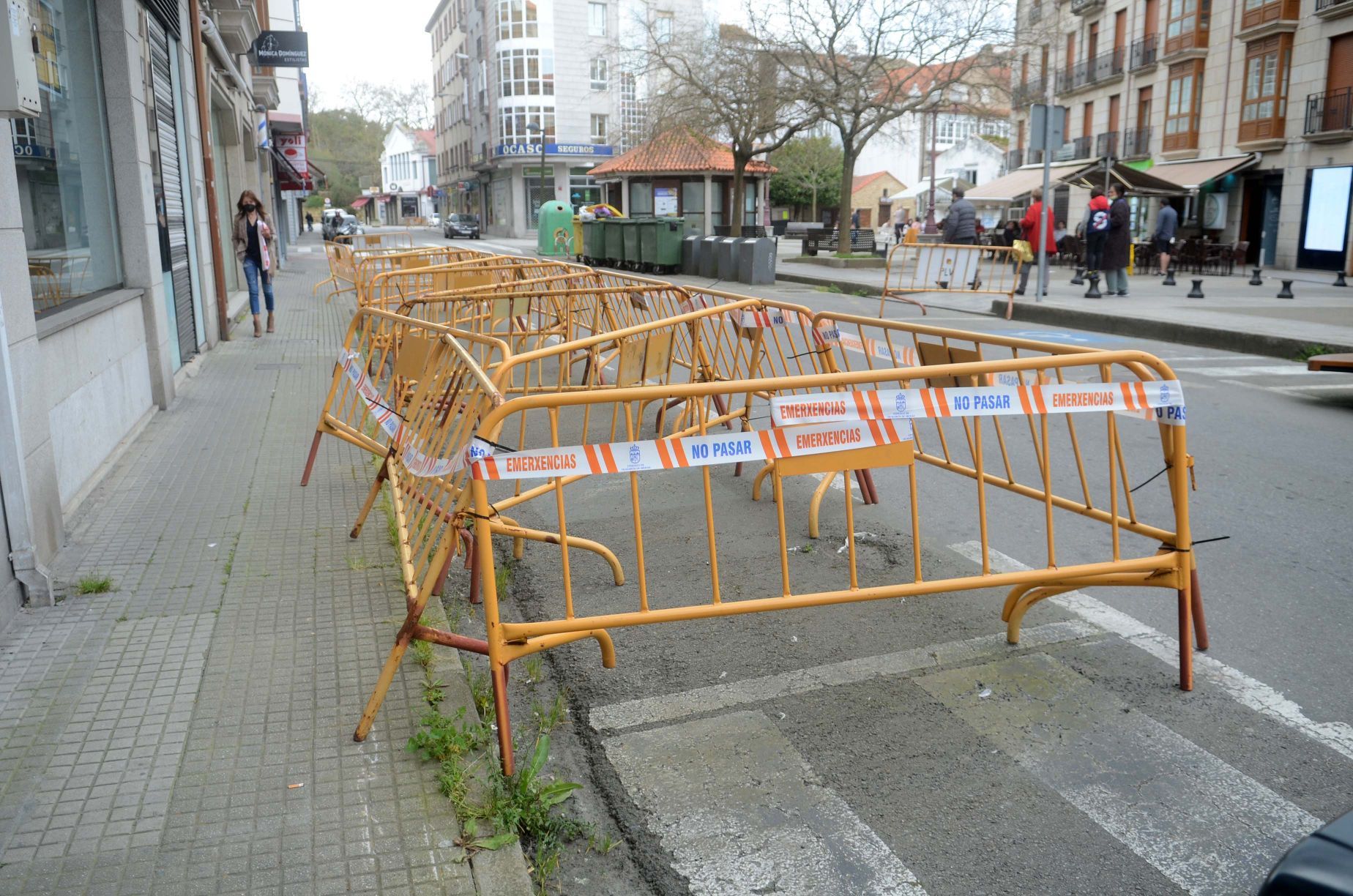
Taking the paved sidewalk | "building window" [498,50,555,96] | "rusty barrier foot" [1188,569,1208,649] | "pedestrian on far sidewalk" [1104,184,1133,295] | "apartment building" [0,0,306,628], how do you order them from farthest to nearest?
"building window" [498,50,555,96]
"pedestrian on far sidewalk" [1104,184,1133,295]
"apartment building" [0,0,306,628]
"rusty barrier foot" [1188,569,1208,649]
the paved sidewalk

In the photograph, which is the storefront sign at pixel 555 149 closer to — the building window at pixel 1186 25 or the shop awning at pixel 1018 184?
the shop awning at pixel 1018 184

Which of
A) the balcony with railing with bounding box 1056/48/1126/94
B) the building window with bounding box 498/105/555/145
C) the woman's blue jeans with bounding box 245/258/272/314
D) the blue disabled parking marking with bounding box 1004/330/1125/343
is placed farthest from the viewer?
the building window with bounding box 498/105/555/145

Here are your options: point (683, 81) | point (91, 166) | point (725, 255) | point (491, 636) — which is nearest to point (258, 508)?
point (491, 636)

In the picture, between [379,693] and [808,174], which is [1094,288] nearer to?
[379,693]

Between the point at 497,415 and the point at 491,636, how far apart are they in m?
0.67

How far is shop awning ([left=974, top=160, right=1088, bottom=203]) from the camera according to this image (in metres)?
40.2

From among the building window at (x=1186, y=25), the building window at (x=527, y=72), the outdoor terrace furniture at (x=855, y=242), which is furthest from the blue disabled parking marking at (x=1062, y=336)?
the building window at (x=527, y=72)

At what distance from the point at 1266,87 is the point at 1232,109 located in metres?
1.61

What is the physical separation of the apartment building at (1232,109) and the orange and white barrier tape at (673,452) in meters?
23.8

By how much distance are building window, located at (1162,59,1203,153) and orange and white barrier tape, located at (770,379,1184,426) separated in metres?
36.9

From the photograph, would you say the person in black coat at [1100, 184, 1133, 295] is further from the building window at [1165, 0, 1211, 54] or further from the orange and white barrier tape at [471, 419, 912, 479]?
the building window at [1165, 0, 1211, 54]

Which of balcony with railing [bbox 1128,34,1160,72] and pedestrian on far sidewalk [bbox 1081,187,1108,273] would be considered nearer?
pedestrian on far sidewalk [bbox 1081,187,1108,273]

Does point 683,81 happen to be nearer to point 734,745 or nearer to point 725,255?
point 725,255

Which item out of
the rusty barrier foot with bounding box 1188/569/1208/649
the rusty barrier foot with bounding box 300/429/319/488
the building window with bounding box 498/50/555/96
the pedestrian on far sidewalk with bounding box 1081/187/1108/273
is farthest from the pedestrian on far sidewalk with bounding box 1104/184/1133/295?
the building window with bounding box 498/50/555/96
